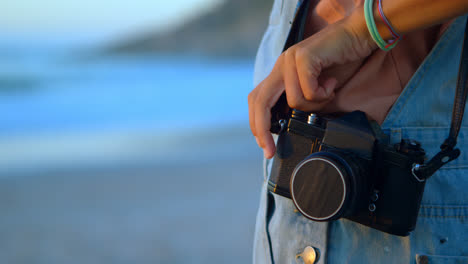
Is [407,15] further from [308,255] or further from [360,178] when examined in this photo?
[308,255]

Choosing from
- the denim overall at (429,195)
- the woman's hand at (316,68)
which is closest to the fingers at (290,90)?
the woman's hand at (316,68)

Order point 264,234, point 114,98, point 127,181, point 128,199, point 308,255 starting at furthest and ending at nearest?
1. point 114,98
2. point 127,181
3. point 128,199
4. point 264,234
5. point 308,255

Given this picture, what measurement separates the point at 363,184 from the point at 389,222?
0.22ft

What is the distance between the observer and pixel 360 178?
67 centimetres

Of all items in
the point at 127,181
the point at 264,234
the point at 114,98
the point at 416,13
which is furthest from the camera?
the point at 114,98

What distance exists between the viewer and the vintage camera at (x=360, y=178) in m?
0.67

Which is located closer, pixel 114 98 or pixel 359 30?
pixel 359 30

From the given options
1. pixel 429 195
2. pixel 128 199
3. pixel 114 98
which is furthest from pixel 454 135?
pixel 114 98

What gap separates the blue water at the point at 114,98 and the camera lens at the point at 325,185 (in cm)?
549

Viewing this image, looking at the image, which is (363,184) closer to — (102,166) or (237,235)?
(237,235)

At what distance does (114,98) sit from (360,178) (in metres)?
8.42

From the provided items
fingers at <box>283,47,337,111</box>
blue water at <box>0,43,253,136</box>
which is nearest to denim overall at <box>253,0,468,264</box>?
fingers at <box>283,47,337,111</box>

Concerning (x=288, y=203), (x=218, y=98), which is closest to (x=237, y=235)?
(x=288, y=203)

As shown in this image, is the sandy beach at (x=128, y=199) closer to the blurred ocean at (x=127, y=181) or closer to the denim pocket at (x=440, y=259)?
the blurred ocean at (x=127, y=181)
